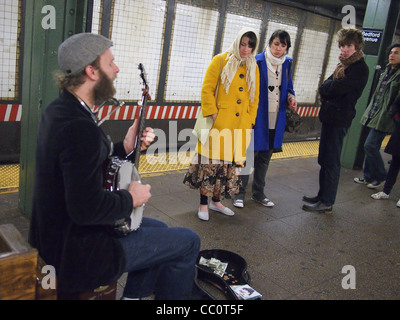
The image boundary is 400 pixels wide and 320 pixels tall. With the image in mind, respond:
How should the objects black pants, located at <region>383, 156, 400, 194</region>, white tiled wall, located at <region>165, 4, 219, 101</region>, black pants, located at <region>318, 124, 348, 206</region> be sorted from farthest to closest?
1. white tiled wall, located at <region>165, 4, 219, 101</region>
2. black pants, located at <region>383, 156, 400, 194</region>
3. black pants, located at <region>318, 124, 348, 206</region>

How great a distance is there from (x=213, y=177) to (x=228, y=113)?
65cm

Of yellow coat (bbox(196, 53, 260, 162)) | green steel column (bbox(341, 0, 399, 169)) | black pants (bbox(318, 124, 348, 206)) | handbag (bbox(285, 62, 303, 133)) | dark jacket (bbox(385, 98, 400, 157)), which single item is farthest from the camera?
green steel column (bbox(341, 0, 399, 169))

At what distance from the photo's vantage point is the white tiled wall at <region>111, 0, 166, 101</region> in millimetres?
5156

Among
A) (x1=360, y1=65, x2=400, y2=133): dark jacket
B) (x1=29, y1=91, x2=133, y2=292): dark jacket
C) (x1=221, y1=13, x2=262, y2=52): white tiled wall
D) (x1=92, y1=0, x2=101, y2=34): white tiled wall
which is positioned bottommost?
(x1=29, y1=91, x2=133, y2=292): dark jacket

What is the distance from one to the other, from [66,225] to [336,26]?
8.27 meters

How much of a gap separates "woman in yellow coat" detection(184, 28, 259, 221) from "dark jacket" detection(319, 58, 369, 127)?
0.84 meters

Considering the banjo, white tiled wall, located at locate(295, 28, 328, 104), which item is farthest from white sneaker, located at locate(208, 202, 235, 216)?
white tiled wall, located at locate(295, 28, 328, 104)

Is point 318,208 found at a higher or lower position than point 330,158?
lower

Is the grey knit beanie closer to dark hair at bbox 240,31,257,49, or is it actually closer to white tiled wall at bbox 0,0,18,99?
dark hair at bbox 240,31,257,49

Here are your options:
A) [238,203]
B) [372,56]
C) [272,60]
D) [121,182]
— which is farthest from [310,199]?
[121,182]

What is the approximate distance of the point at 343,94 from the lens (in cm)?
398

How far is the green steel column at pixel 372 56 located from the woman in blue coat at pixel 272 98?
249 centimetres

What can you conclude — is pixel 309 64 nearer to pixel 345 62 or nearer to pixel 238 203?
pixel 345 62
